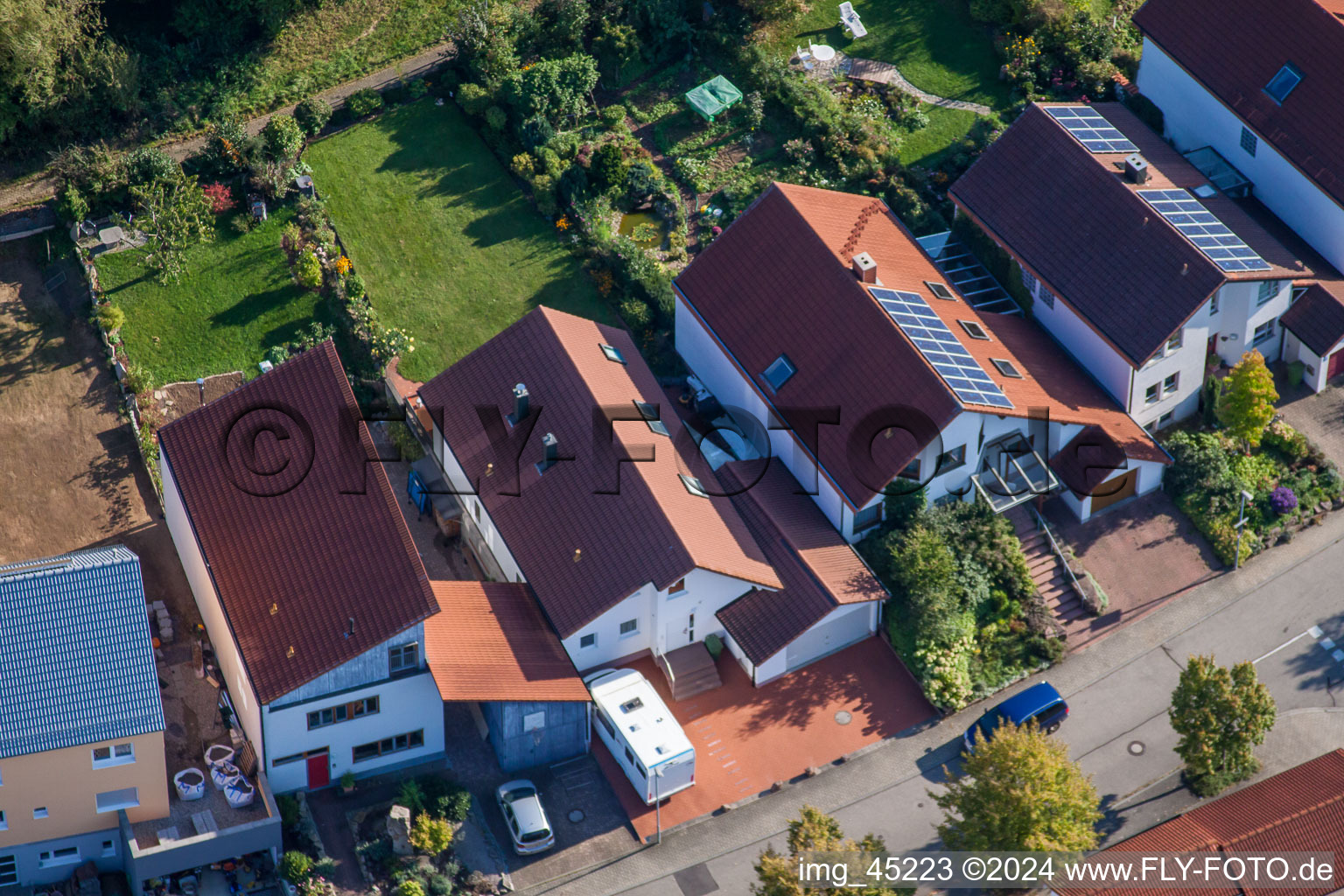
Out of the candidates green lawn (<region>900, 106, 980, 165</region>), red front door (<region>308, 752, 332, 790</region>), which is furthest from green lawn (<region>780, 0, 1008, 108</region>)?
red front door (<region>308, 752, 332, 790</region>)

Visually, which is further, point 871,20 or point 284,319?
point 871,20

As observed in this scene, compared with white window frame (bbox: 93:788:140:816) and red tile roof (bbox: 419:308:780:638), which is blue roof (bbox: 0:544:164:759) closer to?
white window frame (bbox: 93:788:140:816)

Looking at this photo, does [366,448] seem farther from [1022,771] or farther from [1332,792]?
[1332,792]

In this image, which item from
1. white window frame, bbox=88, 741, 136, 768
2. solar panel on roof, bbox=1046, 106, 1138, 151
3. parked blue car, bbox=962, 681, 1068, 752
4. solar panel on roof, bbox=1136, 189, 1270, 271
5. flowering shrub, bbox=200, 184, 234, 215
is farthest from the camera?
flowering shrub, bbox=200, 184, 234, 215

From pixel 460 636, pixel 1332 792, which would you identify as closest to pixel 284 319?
pixel 460 636

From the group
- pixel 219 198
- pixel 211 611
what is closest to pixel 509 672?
pixel 211 611
